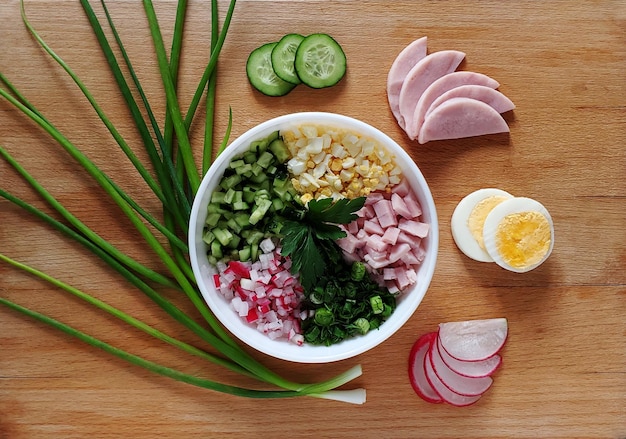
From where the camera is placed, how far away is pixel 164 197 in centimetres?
205

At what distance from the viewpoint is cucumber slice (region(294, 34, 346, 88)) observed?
204 cm

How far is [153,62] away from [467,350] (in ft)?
4.43

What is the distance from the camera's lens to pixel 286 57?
207 cm

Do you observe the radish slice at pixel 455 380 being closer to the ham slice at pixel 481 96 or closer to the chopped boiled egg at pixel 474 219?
the chopped boiled egg at pixel 474 219

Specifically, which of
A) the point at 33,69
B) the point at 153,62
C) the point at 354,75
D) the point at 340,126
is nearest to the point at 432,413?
the point at 340,126

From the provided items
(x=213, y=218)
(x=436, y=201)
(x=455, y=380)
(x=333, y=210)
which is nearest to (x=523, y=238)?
(x=436, y=201)

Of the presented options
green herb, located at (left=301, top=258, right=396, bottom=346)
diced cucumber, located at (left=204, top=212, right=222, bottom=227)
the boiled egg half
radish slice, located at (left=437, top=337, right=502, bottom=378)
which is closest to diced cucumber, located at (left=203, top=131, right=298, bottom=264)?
diced cucumber, located at (left=204, top=212, right=222, bottom=227)

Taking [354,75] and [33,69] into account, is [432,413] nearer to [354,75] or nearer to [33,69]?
[354,75]

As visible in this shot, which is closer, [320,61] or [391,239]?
[391,239]

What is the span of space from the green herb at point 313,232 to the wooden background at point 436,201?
0.41m

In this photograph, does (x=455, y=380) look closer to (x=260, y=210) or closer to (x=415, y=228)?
(x=415, y=228)

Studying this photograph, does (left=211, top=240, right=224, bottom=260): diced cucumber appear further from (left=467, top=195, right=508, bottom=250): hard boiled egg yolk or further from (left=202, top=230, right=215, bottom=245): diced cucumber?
(left=467, top=195, right=508, bottom=250): hard boiled egg yolk

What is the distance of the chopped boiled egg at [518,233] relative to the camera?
1997 millimetres

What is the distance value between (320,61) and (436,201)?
0.58 meters
